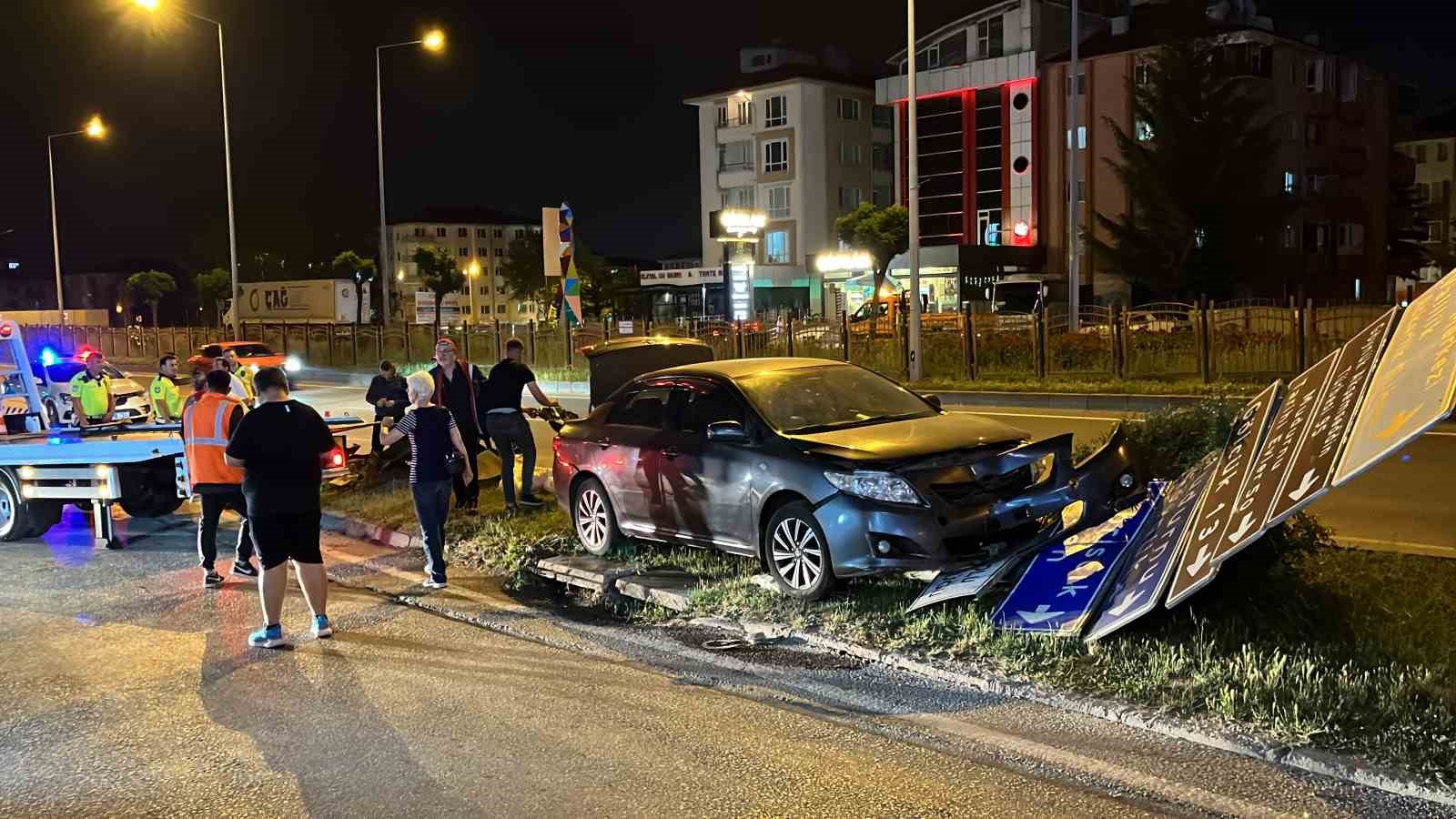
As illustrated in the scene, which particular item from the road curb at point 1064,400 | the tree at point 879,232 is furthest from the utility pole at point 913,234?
the tree at point 879,232

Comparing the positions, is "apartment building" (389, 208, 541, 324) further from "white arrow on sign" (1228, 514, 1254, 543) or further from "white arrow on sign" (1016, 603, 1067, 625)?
"white arrow on sign" (1228, 514, 1254, 543)

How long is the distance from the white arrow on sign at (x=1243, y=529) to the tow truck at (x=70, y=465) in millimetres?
7789

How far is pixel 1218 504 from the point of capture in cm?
567

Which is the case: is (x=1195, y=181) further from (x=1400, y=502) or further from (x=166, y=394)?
(x=166, y=394)

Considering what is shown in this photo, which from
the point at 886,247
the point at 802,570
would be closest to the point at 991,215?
the point at 886,247

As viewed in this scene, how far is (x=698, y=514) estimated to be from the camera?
26.6 feet

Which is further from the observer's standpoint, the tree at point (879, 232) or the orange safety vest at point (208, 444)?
the tree at point (879, 232)

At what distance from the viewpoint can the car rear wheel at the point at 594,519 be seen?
9.00 meters

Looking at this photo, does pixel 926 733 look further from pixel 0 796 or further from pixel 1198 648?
pixel 0 796

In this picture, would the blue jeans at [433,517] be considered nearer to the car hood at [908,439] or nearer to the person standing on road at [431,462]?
the person standing on road at [431,462]

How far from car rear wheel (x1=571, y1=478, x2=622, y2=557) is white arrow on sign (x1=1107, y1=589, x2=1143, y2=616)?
4.13 m

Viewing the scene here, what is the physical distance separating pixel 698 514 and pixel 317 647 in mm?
2575

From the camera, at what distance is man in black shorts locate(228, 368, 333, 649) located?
7.02 meters

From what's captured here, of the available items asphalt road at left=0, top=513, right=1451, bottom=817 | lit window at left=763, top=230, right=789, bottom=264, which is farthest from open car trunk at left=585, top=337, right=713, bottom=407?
lit window at left=763, top=230, right=789, bottom=264
